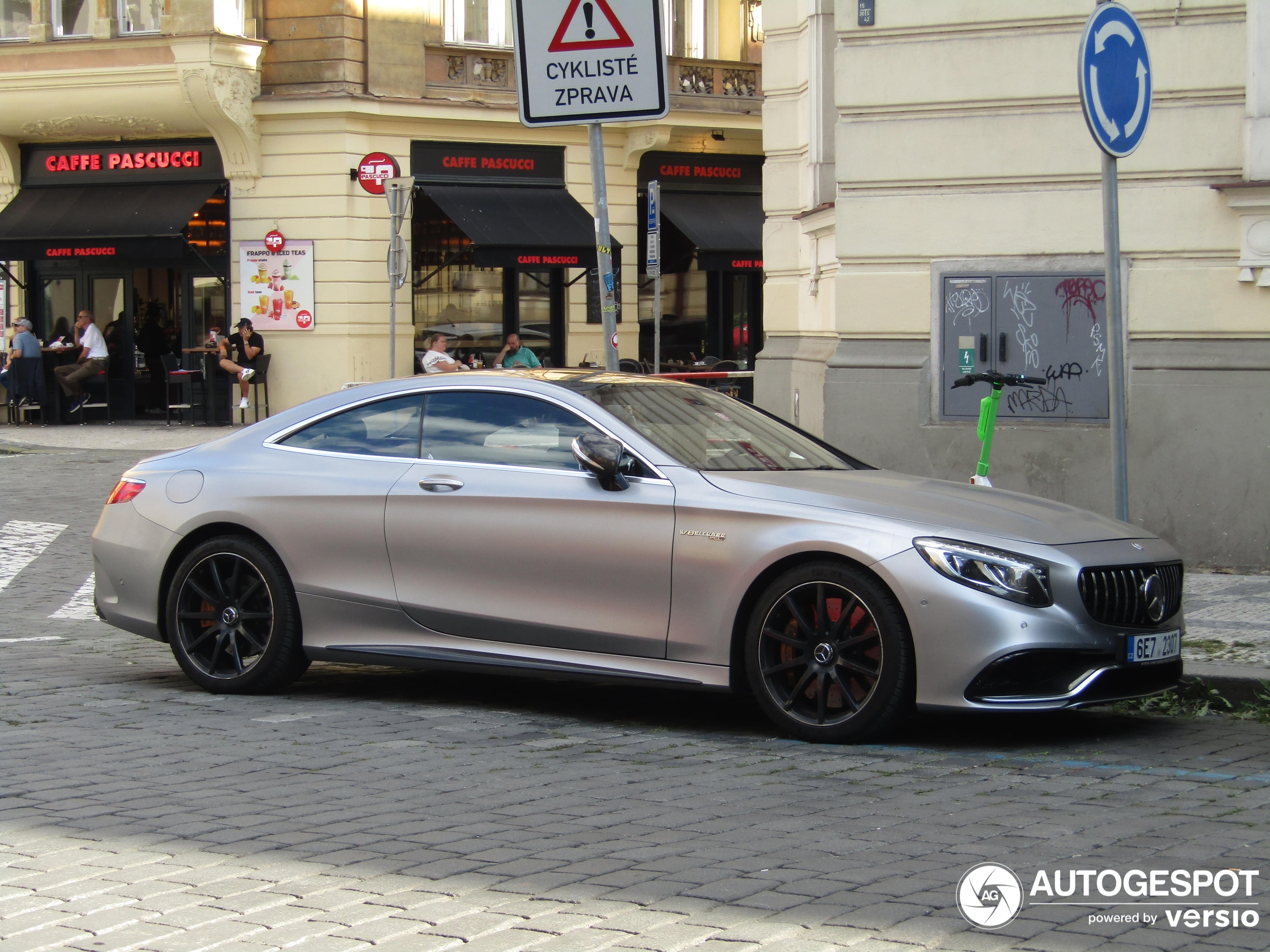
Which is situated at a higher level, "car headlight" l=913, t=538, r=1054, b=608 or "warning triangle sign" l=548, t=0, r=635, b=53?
"warning triangle sign" l=548, t=0, r=635, b=53

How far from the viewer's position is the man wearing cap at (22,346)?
2545cm

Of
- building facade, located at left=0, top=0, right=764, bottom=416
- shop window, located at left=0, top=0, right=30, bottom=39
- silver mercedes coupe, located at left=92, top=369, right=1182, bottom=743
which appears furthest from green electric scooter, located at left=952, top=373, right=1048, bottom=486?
shop window, located at left=0, top=0, right=30, bottom=39

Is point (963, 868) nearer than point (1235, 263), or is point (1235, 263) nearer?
point (963, 868)

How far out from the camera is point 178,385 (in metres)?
26.8

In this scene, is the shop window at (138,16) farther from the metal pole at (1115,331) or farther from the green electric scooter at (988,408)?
the metal pole at (1115,331)

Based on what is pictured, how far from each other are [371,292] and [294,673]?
19.1 meters

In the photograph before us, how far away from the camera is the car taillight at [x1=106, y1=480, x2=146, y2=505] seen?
24.5 feet

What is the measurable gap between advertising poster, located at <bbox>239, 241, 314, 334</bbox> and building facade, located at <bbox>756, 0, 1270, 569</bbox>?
14.8 metres

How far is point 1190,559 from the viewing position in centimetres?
1081

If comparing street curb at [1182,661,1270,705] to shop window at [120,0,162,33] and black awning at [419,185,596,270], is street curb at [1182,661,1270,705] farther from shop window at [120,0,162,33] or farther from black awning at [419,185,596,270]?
shop window at [120,0,162,33]

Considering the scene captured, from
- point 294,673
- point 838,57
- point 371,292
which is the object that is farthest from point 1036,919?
point 371,292

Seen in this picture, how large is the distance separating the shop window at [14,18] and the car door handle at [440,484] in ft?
71.5

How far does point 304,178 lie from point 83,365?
14.9ft

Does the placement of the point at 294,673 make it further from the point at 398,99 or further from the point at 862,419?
the point at 398,99
